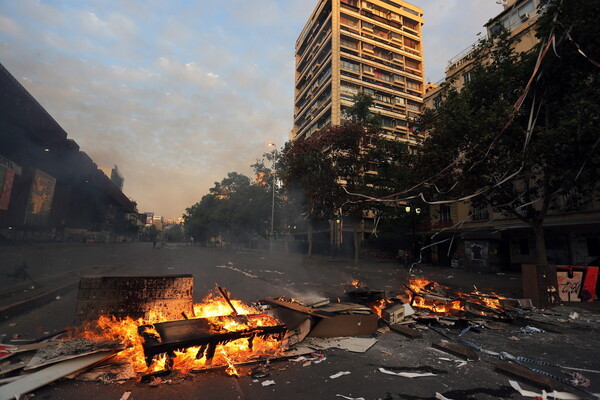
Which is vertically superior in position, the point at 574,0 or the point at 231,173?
the point at 231,173

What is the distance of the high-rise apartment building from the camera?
47.7 meters

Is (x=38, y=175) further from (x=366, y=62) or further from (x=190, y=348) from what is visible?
(x=366, y=62)

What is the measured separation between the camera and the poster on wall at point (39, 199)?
2805 cm

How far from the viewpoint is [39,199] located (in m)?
29.2

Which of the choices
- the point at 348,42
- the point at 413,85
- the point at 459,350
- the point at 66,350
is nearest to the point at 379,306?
the point at 459,350

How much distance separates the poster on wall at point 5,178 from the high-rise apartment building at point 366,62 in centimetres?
3728

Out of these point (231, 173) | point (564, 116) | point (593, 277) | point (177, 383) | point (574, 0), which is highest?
point (231, 173)

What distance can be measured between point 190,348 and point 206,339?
0.23 meters

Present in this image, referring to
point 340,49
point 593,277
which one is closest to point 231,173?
point 340,49

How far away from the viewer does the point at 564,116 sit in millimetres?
10062

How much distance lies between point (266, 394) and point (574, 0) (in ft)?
45.6

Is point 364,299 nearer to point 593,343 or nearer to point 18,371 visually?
point 593,343

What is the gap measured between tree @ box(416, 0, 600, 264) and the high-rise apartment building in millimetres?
33337

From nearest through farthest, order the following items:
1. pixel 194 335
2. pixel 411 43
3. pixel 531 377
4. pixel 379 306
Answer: pixel 531 377, pixel 194 335, pixel 379 306, pixel 411 43
